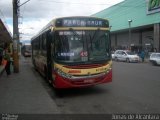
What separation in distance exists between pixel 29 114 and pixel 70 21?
4339 millimetres

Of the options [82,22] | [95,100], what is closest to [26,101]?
[95,100]

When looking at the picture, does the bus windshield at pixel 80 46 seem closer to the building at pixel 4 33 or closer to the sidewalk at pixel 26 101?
the sidewalk at pixel 26 101

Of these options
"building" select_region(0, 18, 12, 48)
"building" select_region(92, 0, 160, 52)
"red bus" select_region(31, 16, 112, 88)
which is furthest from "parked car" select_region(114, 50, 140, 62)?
"red bus" select_region(31, 16, 112, 88)

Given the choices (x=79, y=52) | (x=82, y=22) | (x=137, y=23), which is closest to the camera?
(x=79, y=52)

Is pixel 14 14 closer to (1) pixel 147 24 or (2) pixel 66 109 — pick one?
(2) pixel 66 109

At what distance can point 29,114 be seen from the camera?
8.32 m

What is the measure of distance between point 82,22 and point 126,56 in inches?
1091

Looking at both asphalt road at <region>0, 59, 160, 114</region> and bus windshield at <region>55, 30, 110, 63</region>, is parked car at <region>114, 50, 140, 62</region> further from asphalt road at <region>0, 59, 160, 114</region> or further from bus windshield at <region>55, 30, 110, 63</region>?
bus windshield at <region>55, 30, 110, 63</region>

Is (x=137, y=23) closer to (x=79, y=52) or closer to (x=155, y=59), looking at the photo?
(x=155, y=59)

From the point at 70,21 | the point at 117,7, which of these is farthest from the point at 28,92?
the point at 117,7

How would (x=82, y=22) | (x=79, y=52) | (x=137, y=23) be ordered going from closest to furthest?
(x=79, y=52), (x=82, y=22), (x=137, y=23)

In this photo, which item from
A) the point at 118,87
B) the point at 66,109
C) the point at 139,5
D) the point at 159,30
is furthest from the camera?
the point at 139,5

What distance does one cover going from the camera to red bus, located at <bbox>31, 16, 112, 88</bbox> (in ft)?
35.9

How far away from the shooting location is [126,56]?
38500mm
